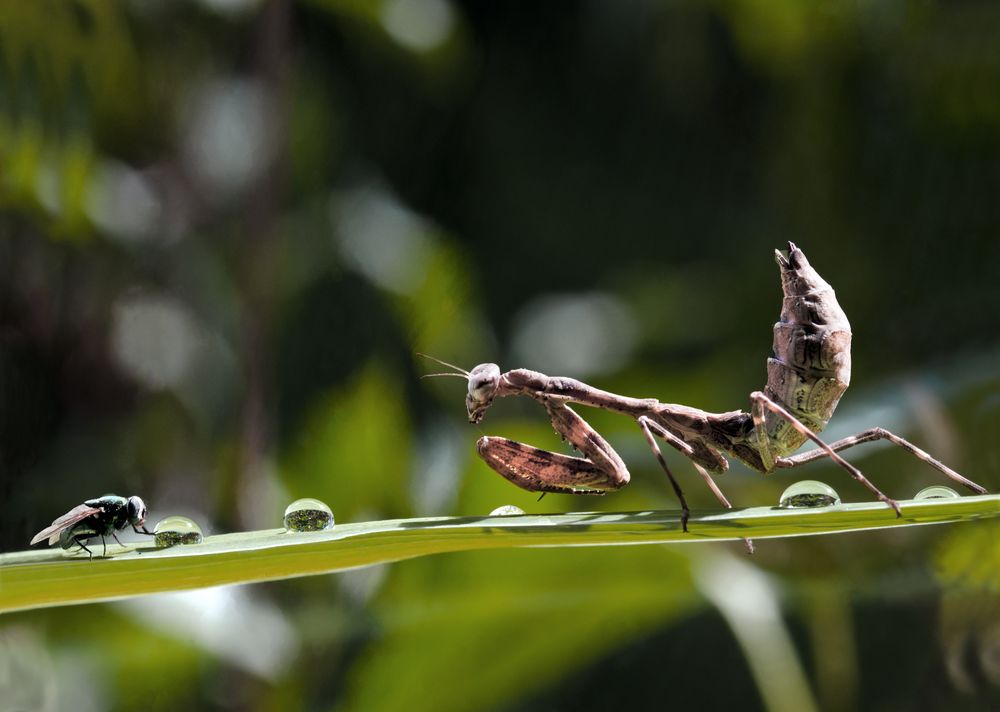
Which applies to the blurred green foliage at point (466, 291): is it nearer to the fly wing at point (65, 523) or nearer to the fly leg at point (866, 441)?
the fly leg at point (866, 441)

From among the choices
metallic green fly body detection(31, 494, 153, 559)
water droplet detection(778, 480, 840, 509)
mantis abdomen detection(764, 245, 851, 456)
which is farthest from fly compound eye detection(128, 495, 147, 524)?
mantis abdomen detection(764, 245, 851, 456)

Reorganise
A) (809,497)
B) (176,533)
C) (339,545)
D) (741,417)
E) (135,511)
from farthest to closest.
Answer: (741,417)
(135,511)
(809,497)
(176,533)
(339,545)

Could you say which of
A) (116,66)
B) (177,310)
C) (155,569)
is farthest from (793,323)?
(116,66)

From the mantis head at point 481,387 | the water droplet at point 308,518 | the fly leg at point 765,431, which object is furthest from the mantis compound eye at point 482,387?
the water droplet at point 308,518

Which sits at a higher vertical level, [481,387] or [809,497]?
[481,387]

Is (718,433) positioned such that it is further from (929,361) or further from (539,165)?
(539,165)

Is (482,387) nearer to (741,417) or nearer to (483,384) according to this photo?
(483,384)

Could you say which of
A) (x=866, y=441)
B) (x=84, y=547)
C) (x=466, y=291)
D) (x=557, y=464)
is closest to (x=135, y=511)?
(x=84, y=547)
